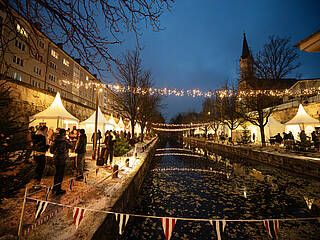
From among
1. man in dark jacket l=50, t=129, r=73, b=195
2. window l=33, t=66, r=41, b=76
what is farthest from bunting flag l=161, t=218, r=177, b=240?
window l=33, t=66, r=41, b=76

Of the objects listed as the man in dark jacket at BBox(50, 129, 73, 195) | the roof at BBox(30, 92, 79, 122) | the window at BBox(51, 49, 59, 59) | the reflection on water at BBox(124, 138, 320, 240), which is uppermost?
the window at BBox(51, 49, 59, 59)

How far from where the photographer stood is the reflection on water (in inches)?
161

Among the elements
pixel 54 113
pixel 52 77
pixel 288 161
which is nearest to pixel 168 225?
pixel 54 113

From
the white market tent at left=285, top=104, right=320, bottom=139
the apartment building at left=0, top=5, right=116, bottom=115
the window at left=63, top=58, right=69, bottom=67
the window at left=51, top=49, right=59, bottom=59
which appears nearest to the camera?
the white market tent at left=285, top=104, right=320, bottom=139

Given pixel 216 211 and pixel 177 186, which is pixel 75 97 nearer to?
pixel 177 186

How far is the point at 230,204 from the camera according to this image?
5676 millimetres

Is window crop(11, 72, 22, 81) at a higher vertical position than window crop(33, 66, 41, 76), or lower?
lower

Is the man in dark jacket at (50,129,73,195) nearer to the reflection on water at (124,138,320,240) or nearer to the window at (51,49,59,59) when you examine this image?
the reflection on water at (124,138,320,240)

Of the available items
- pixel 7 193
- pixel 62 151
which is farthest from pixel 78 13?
pixel 62 151

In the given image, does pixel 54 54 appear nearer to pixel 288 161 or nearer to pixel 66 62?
pixel 66 62

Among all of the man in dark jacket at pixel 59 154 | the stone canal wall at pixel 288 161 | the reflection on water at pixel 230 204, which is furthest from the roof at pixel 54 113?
the stone canal wall at pixel 288 161

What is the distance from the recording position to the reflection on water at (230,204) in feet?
13.4

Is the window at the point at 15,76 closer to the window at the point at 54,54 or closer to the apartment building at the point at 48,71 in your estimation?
the apartment building at the point at 48,71

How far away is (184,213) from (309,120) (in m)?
16.1
